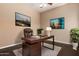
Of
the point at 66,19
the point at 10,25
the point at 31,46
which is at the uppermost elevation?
the point at 66,19

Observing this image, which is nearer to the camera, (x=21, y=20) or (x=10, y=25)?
(x=21, y=20)

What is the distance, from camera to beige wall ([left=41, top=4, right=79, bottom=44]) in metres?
1.44

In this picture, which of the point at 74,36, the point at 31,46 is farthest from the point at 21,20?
the point at 74,36

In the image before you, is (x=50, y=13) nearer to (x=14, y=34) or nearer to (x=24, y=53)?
(x=14, y=34)

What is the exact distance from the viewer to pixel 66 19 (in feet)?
4.93

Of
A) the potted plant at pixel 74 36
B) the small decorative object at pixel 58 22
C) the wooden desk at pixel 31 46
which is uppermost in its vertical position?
the small decorative object at pixel 58 22

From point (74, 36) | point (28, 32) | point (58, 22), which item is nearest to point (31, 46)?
point (28, 32)

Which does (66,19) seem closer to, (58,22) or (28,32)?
(58,22)

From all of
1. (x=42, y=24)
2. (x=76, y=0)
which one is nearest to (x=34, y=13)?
(x=42, y=24)

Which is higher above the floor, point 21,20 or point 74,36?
point 21,20

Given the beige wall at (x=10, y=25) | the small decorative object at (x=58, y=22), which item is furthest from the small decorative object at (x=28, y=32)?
the small decorative object at (x=58, y=22)

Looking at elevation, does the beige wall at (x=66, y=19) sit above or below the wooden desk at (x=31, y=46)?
above

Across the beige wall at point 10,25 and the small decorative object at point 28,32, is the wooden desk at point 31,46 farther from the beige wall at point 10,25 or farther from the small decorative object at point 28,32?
the beige wall at point 10,25

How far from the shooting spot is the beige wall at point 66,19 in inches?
56.6
